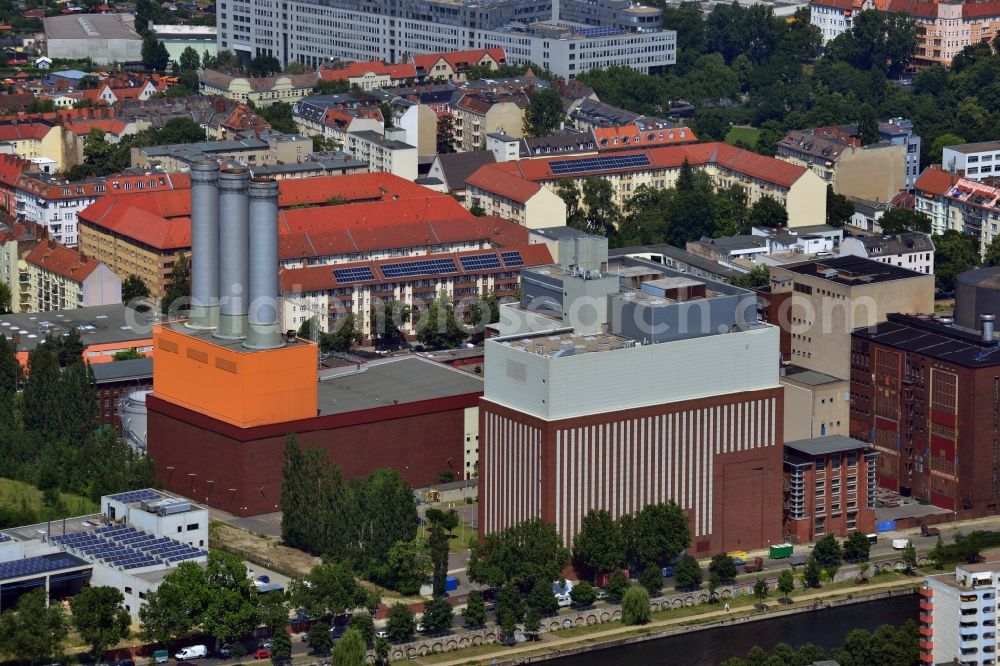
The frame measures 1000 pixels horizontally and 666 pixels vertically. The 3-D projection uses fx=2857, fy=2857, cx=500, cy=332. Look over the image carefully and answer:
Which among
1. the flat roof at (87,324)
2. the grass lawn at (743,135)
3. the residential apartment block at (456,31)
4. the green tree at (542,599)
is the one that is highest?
the residential apartment block at (456,31)

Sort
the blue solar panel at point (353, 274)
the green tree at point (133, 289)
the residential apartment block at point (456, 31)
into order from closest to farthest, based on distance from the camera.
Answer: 1. the blue solar panel at point (353, 274)
2. the green tree at point (133, 289)
3. the residential apartment block at point (456, 31)

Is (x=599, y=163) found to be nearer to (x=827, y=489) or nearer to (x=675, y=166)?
(x=675, y=166)

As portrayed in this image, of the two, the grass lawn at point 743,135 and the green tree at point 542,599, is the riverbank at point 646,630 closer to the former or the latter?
the green tree at point 542,599

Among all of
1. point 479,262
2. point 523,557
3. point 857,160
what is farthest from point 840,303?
point 857,160

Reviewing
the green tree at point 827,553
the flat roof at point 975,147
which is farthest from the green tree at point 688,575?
the flat roof at point 975,147

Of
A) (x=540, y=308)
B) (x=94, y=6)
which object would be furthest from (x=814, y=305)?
(x=94, y=6)

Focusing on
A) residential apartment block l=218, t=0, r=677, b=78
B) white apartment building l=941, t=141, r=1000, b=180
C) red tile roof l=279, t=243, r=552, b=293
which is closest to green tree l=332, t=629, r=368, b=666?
red tile roof l=279, t=243, r=552, b=293
